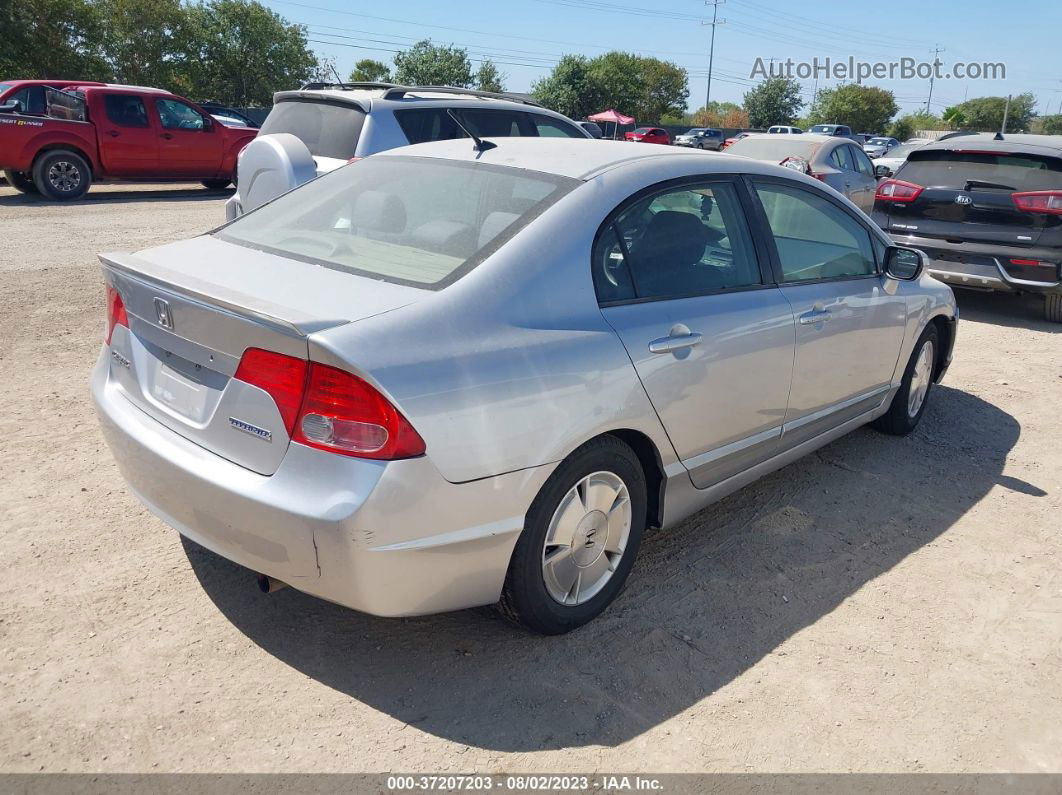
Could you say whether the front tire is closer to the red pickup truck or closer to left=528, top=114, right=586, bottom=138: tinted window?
left=528, top=114, right=586, bottom=138: tinted window

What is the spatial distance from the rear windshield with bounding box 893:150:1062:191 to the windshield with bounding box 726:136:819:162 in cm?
242

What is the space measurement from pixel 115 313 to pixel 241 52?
5130 cm

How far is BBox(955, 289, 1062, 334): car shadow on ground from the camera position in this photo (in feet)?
28.5

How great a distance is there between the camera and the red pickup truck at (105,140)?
13.6m

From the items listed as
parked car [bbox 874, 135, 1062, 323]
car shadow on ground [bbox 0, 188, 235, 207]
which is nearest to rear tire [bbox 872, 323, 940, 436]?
parked car [bbox 874, 135, 1062, 323]

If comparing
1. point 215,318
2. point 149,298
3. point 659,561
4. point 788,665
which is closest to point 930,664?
point 788,665

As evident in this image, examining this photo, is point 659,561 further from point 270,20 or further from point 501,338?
point 270,20

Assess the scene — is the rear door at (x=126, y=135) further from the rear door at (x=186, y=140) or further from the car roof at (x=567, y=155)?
the car roof at (x=567, y=155)

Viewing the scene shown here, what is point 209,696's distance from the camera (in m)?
2.77

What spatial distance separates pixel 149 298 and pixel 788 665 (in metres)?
2.50

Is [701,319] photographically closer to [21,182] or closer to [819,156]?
[819,156]

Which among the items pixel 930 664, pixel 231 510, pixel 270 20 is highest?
pixel 270 20

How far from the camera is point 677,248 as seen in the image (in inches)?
139

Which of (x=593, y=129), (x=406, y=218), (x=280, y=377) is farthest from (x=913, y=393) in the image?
(x=593, y=129)
